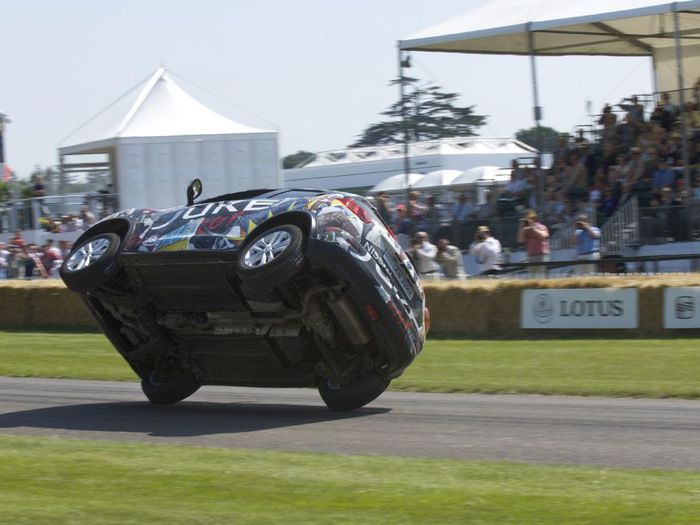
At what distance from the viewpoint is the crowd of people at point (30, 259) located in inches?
1037

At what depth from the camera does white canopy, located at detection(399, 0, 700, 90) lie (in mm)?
23625

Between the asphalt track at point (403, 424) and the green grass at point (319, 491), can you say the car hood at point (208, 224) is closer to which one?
the asphalt track at point (403, 424)

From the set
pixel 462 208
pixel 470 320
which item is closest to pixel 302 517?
pixel 470 320

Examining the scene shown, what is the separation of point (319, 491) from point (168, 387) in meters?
4.50

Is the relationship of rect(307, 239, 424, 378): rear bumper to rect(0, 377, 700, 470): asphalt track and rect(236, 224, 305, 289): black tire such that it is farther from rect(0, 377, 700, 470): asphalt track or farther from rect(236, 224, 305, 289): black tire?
rect(0, 377, 700, 470): asphalt track

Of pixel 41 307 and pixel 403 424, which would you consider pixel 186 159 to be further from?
pixel 403 424

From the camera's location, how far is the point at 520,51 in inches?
1139

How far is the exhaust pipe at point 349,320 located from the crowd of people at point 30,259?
17854 millimetres

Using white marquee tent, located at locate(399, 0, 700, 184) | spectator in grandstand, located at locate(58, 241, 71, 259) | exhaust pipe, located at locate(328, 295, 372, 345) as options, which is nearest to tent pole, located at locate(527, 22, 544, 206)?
white marquee tent, located at locate(399, 0, 700, 184)

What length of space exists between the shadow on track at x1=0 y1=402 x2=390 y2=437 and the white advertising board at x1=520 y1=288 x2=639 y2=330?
7428 mm

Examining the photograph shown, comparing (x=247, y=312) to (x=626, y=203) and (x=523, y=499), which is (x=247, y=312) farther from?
(x=626, y=203)

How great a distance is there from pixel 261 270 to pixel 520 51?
21608mm

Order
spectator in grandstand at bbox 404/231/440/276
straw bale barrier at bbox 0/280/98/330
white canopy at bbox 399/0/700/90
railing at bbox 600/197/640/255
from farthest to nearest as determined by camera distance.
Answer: white canopy at bbox 399/0/700/90
straw bale barrier at bbox 0/280/98/330
railing at bbox 600/197/640/255
spectator in grandstand at bbox 404/231/440/276

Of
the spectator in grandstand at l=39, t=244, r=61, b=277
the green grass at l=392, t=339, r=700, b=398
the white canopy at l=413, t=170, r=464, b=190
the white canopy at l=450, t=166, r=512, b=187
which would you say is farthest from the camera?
the white canopy at l=413, t=170, r=464, b=190
